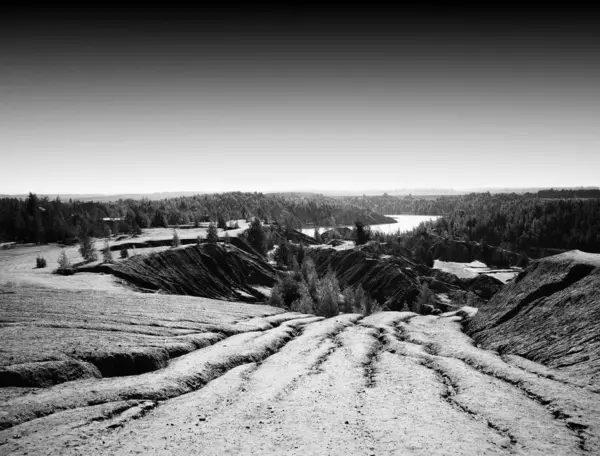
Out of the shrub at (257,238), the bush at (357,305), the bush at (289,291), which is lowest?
the bush at (357,305)

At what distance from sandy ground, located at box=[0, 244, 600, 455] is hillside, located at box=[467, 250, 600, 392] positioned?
97.9 inches

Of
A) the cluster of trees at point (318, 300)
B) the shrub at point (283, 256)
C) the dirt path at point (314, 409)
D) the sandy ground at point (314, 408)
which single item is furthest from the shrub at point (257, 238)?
the dirt path at point (314, 409)

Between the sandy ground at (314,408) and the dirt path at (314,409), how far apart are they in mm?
81

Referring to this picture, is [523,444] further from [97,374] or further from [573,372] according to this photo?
[97,374]

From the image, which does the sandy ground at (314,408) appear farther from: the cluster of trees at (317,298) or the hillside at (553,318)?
the cluster of trees at (317,298)

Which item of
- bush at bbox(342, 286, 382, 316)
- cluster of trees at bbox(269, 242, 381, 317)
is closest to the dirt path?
cluster of trees at bbox(269, 242, 381, 317)

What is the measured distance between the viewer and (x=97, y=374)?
28.7m

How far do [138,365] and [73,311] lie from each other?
19793mm

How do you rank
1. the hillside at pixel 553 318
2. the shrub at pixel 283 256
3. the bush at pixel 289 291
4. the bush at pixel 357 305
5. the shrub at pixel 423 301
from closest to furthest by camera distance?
the hillside at pixel 553 318
the bush at pixel 357 305
the bush at pixel 289 291
the shrub at pixel 423 301
the shrub at pixel 283 256

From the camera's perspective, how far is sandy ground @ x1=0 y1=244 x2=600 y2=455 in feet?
59.2

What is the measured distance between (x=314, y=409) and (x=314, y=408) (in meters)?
0.16

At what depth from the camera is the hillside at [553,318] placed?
3078cm

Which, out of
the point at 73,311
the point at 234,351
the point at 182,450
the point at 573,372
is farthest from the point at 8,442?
the point at 573,372

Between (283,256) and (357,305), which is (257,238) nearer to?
(283,256)
